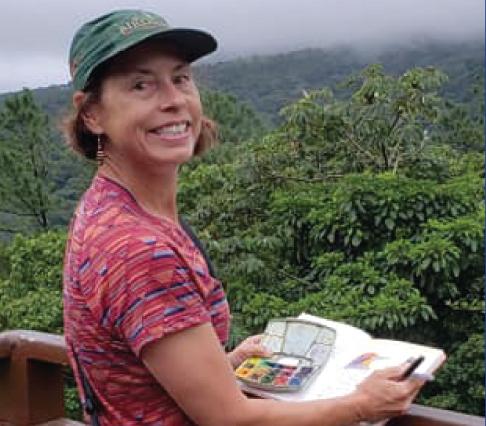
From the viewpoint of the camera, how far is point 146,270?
0.85 metres

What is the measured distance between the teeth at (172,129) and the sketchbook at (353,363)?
0.30 m

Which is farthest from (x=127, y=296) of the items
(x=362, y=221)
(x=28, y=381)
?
(x=362, y=221)

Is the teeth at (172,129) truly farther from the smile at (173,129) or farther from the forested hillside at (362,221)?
the forested hillside at (362,221)

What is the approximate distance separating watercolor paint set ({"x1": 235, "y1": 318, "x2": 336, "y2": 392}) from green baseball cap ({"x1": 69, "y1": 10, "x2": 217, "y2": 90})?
365 mm

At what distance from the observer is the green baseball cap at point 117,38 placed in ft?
2.99

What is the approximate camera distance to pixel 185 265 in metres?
0.86

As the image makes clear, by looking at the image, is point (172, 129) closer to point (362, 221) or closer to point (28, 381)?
point (28, 381)

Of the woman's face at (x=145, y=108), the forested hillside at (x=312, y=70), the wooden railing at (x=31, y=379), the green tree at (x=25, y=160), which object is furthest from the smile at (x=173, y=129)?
the green tree at (x=25, y=160)

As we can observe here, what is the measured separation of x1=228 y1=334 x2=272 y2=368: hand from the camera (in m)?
1.12

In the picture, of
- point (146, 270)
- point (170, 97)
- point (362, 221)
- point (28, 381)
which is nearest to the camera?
point (146, 270)

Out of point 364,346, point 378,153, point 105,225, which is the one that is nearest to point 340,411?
point 364,346

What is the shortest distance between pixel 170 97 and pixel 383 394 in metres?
0.38

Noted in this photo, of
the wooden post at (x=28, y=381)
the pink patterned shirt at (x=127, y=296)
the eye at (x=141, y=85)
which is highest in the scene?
the eye at (x=141, y=85)

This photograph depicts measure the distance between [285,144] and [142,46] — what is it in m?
3.67
